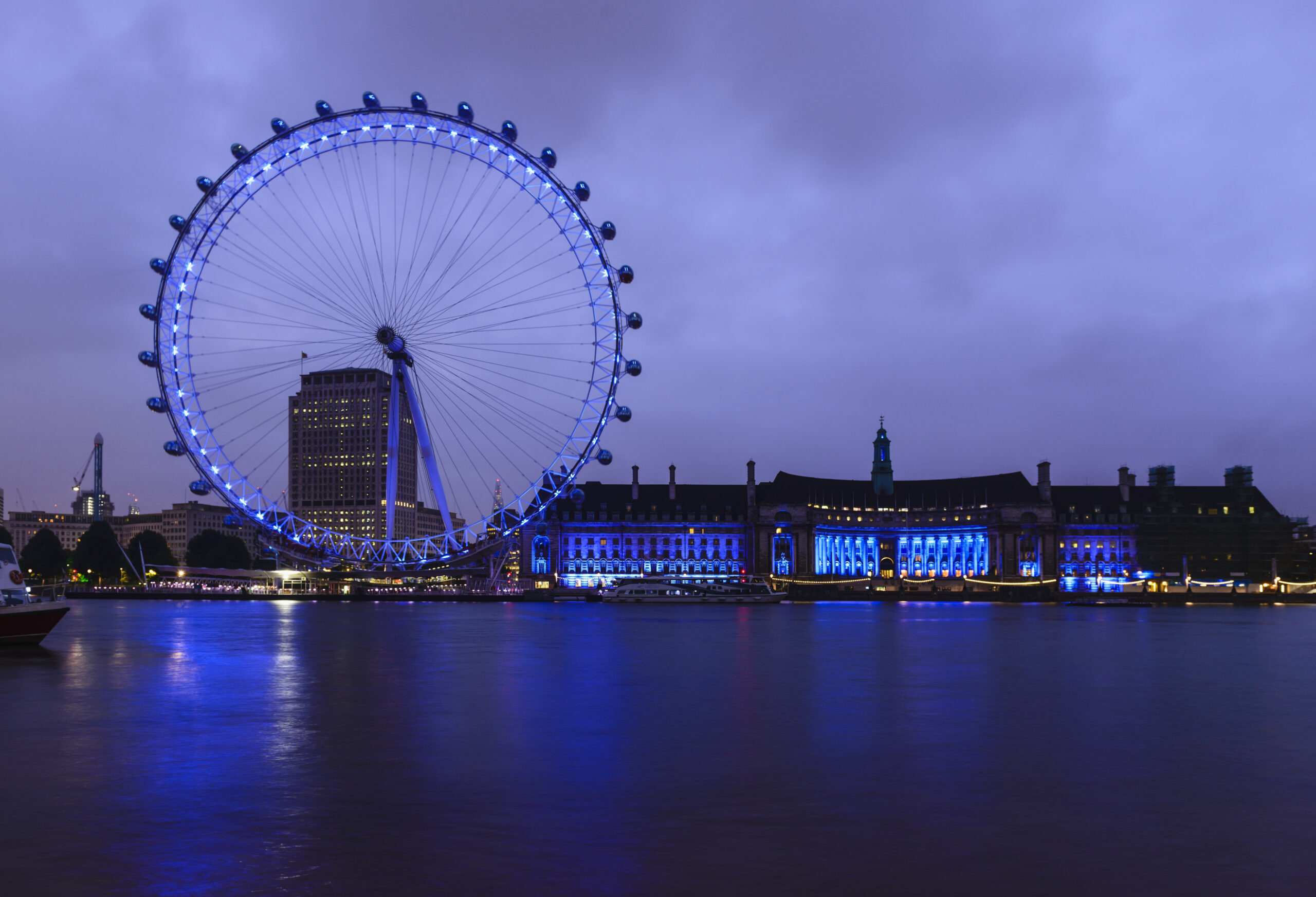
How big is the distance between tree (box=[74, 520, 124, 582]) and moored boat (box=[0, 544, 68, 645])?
13965 cm

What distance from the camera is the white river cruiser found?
15125 centimetres

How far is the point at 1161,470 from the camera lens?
19575 centimetres

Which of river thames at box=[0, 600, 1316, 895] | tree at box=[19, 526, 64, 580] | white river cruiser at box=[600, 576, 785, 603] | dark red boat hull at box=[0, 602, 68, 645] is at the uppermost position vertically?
tree at box=[19, 526, 64, 580]

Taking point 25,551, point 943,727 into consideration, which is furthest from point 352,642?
point 25,551

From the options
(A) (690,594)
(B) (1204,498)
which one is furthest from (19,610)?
(B) (1204,498)

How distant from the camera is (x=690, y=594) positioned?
152250 millimetres

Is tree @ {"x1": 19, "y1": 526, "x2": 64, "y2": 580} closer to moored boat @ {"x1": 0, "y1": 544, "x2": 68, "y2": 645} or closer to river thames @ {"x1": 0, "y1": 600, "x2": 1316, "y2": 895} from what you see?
moored boat @ {"x1": 0, "y1": 544, "x2": 68, "y2": 645}

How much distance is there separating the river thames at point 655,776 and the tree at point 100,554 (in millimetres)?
142698

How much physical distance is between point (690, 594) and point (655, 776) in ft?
431

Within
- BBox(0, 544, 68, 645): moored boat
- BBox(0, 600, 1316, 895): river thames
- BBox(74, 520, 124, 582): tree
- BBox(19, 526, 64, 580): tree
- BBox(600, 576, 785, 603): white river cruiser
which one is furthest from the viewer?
BBox(74, 520, 124, 582): tree

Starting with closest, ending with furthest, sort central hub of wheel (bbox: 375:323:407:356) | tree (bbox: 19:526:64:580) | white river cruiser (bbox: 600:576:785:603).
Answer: central hub of wheel (bbox: 375:323:407:356), white river cruiser (bbox: 600:576:785:603), tree (bbox: 19:526:64:580)

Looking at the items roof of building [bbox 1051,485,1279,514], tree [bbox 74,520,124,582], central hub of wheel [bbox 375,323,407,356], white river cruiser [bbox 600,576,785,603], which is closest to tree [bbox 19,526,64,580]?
tree [bbox 74,520,124,582]

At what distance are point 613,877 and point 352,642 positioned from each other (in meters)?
48.6

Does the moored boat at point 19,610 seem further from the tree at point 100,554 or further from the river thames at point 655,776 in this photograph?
the tree at point 100,554
